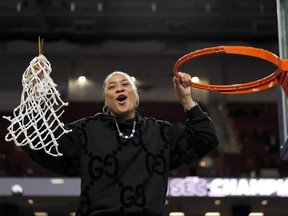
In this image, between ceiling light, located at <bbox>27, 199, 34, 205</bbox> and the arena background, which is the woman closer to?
the arena background

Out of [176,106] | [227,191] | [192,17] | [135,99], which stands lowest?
[227,191]

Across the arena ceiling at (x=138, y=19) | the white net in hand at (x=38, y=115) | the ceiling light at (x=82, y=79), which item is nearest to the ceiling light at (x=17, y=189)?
the ceiling light at (x=82, y=79)

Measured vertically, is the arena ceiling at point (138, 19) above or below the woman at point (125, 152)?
above

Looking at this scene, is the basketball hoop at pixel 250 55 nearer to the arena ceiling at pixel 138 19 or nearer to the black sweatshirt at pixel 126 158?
the black sweatshirt at pixel 126 158

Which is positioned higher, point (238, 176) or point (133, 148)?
point (133, 148)

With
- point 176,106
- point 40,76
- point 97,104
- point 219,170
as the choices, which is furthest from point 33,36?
point 40,76

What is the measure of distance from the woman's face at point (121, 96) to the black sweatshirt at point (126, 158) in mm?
31

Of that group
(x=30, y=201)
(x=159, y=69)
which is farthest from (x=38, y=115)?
(x=30, y=201)

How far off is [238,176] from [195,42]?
7.57 feet

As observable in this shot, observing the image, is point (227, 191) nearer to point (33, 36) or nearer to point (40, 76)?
point (33, 36)

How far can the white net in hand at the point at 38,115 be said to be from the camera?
6.18ft

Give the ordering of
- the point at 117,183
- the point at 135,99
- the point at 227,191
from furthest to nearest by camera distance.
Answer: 1. the point at 227,191
2. the point at 135,99
3. the point at 117,183

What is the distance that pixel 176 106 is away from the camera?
1009 centimetres

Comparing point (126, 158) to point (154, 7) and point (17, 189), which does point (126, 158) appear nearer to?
point (154, 7)
